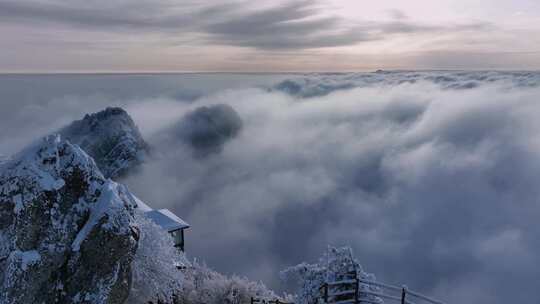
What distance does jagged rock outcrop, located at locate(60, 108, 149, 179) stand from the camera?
355 ft

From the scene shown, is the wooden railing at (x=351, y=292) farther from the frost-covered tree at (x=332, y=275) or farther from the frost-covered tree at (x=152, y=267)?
the frost-covered tree at (x=152, y=267)

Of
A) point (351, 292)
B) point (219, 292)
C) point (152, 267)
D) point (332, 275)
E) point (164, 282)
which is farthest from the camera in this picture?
point (219, 292)

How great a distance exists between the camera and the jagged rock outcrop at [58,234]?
15383 millimetres

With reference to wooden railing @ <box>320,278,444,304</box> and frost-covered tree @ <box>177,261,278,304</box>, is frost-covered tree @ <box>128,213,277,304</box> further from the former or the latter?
wooden railing @ <box>320,278,444,304</box>

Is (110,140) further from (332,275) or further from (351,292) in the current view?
(351,292)


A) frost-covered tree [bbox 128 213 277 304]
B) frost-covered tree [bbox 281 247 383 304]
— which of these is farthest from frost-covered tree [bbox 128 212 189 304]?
frost-covered tree [bbox 281 247 383 304]

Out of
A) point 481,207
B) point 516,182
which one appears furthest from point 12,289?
point 516,182

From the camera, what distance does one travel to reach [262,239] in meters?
111

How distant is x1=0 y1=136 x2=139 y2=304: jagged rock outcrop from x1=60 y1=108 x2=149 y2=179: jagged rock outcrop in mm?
92973

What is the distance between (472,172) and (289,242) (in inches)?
4795

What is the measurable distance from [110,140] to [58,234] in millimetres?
98841

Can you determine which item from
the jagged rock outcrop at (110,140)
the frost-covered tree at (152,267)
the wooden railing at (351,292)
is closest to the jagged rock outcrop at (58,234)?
the frost-covered tree at (152,267)

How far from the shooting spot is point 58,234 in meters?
16.1

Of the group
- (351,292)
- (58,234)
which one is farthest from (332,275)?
(58,234)
